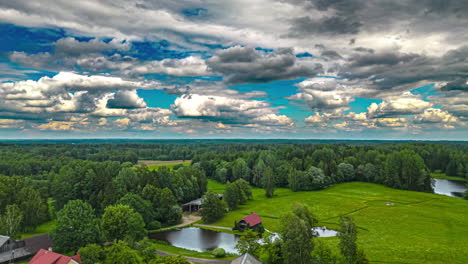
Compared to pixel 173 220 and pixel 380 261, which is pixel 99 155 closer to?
pixel 173 220

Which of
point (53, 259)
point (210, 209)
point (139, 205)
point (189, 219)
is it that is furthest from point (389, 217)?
point (53, 259)

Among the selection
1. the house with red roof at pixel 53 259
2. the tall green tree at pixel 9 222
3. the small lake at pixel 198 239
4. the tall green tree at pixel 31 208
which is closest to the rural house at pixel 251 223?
the small lake at pixel 198 239

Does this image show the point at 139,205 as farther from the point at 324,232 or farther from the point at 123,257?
the point at 324,232

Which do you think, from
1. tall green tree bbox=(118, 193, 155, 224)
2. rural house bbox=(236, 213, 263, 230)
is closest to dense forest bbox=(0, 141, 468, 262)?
tall green tree bbox=(118, 193, 155, 224)

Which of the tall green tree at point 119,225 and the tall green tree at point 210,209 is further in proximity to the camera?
the tall green tree at point 210,209

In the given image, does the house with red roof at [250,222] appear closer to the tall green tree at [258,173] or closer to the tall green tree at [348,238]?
the tall green tree at [348,238]

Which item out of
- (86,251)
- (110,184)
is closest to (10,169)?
(110,184)
